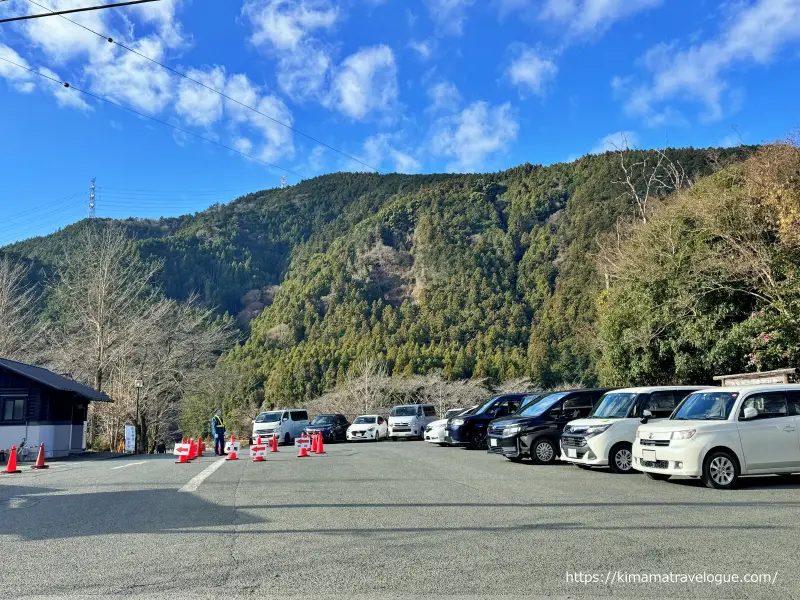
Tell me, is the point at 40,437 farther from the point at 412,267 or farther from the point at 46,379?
the point at 412,267

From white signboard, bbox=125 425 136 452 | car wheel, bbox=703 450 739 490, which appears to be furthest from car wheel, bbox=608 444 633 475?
white signboard, bbox=125 425 136 452

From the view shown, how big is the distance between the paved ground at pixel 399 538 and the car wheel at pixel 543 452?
3317mm

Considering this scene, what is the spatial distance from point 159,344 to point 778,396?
37.5 metres

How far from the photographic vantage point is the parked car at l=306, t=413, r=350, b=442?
3416cm

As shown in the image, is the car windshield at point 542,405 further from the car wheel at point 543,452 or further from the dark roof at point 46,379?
the dark roof at point 46,379

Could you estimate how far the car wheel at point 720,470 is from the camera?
10.4 metres

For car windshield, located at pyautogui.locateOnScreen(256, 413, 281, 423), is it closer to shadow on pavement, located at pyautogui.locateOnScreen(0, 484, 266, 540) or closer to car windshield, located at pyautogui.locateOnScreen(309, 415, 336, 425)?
car windshield, located at pyautogui.locateOnScreen(309, 415, 336, 425)

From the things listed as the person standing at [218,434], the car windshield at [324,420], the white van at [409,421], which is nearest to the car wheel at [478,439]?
the person standing at [218,434]

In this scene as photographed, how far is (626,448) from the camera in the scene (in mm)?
13109

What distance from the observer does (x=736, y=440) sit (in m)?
10.5

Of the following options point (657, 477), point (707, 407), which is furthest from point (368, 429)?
point (707, 407)

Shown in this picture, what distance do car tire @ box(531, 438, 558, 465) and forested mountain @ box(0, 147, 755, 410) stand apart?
4809cm

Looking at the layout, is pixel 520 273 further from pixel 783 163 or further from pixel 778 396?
pixel 778 396

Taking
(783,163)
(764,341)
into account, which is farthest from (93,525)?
(783,163)
